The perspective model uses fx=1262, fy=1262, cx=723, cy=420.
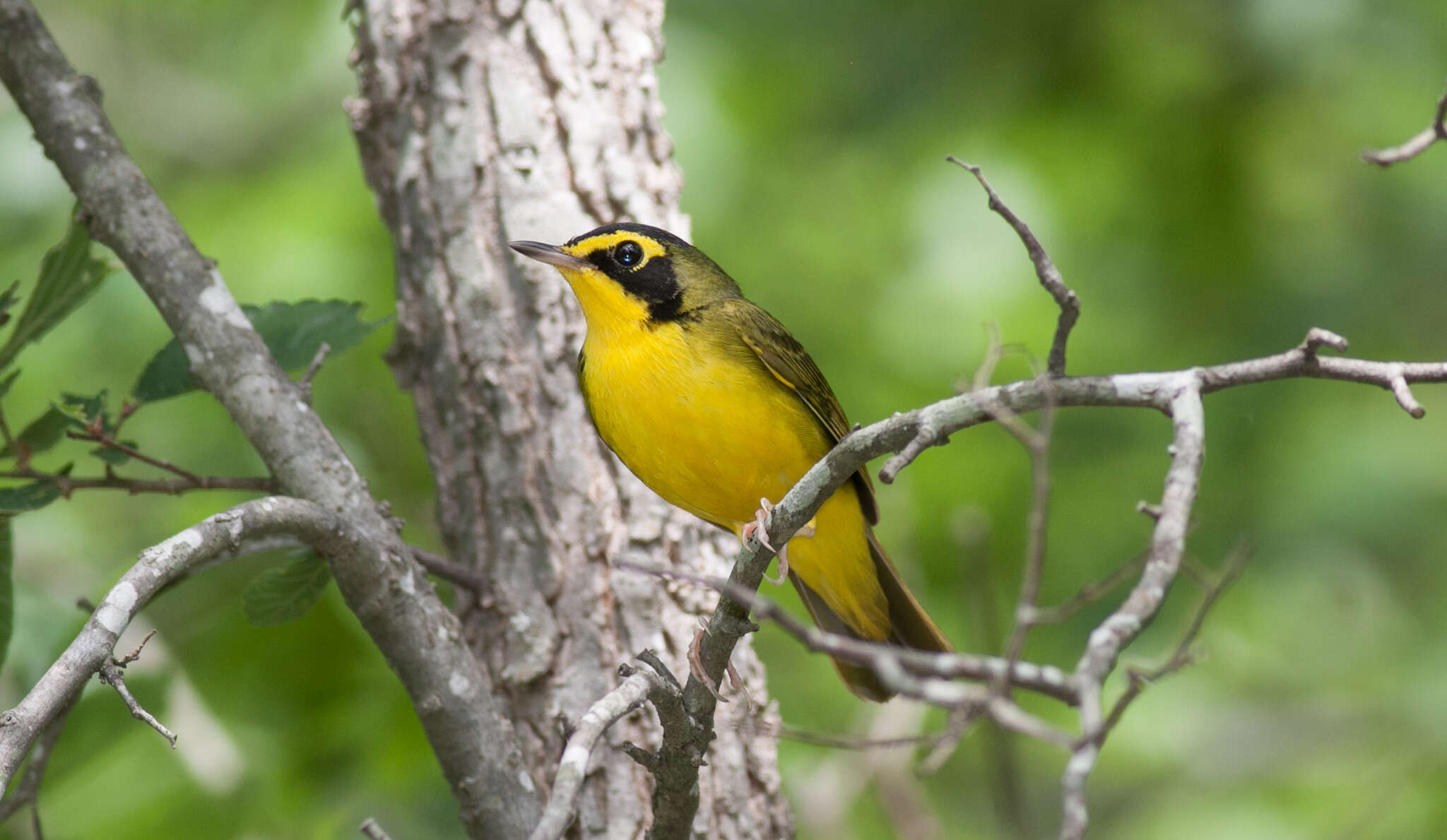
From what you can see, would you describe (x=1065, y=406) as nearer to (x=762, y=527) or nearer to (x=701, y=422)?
(x=762, y=527)

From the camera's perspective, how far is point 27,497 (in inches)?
135

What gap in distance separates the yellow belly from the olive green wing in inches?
1.2

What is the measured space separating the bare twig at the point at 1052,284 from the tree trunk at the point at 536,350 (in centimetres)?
195

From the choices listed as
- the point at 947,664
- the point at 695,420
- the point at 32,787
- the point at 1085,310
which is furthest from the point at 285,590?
the point at 1085,310

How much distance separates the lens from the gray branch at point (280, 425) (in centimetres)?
335

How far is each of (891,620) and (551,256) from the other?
1761 millimetres

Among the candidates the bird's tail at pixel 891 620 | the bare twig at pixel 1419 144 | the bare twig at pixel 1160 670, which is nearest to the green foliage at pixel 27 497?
the bird's tail at pixel 891 620

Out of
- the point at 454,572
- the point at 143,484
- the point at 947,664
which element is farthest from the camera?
the point at 454,572

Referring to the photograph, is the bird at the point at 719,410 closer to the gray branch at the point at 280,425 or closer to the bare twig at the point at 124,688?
the gray branch at the point at 280,425

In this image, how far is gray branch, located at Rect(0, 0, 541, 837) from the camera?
3354 mm

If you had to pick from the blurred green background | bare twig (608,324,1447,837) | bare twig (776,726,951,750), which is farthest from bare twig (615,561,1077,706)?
the blurred green background

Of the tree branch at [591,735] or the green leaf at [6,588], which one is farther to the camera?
the green leaf at [6,588]

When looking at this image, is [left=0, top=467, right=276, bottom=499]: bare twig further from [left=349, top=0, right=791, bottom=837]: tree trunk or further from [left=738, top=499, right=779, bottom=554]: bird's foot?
[left=738, top=499, right=779, bottom=554]: bird's foot

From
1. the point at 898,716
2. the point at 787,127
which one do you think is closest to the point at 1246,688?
the point at 898,716
